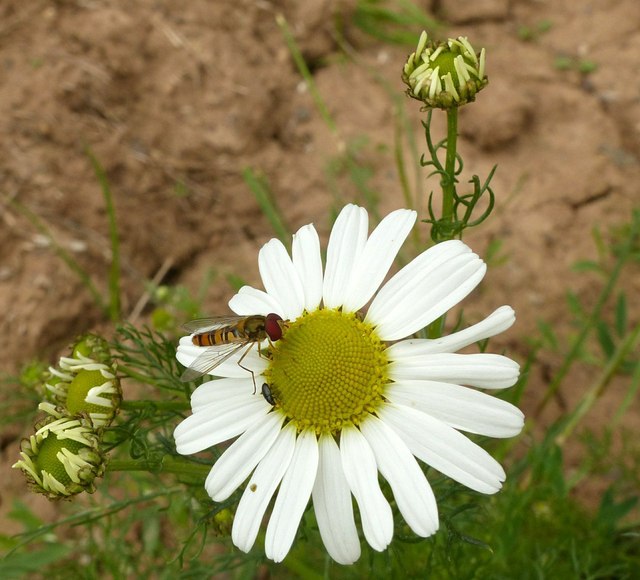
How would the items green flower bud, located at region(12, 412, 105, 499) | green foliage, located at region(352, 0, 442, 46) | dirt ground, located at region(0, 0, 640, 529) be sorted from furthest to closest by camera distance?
green foliage, located at region(352, 0, 442, 46) < dirt ground, located at region(0, 0, 640, 529) < green flower bud, located at region(12, 412, 105, 499)

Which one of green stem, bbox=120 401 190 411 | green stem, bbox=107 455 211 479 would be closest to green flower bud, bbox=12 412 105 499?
green stem, bbox=107 455 211 479

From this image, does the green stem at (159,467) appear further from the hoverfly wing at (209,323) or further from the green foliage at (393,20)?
the green foliage at (393,20)

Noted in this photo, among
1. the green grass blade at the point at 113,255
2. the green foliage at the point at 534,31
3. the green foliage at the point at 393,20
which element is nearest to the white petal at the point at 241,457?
the green grass blade at the point at 113,255

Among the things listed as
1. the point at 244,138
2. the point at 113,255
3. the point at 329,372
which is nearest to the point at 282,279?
the point at 329,372

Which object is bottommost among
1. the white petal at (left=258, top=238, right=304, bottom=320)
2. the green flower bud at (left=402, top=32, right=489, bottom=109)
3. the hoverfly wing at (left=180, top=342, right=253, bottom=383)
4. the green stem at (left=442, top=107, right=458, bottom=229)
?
the hoverfly wing at (left=180, top=342, right=253, bottom=383)

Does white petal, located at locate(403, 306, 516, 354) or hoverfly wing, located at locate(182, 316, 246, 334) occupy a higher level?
white petal, located at locate(403, 306, 516, 354)

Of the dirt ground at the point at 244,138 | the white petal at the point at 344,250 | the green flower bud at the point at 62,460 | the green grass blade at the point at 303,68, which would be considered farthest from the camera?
the green grass blade at the point at 303,68

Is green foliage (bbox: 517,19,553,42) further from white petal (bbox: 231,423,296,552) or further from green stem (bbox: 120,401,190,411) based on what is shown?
A: white petal (bbox: 231,423,296,552)
